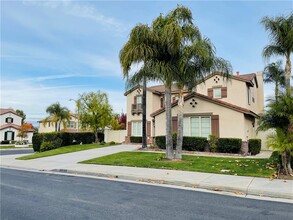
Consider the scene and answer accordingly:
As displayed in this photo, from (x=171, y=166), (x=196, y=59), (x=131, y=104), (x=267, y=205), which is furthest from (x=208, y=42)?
(x=131, y=104)

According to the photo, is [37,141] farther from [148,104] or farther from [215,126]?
[215,126]

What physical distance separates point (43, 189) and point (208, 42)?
11.6 metres

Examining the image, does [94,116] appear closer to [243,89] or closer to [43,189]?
[243,89]

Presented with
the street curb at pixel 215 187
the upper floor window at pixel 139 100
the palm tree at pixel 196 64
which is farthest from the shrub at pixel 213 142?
the upper floor window at pixel 139 100

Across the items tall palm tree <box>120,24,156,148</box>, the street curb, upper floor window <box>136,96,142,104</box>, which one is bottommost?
the street curb

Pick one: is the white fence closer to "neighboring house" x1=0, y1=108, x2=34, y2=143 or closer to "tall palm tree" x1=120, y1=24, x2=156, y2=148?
"tall palm tree" x1=120, y1=24, x2=156, y2=148

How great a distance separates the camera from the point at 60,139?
26109 mm

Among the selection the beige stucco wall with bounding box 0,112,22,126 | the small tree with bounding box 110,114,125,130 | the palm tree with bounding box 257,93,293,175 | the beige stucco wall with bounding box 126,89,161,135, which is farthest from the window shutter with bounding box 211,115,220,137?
the beige stucco wall with bounding box 0,112,22,126

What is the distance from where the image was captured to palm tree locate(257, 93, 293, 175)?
354 inches

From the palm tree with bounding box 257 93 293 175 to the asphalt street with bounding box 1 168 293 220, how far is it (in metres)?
3.68

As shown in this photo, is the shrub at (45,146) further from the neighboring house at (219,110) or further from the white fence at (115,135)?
the neighboring house at (219,110)

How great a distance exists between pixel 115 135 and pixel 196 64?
66.0ft

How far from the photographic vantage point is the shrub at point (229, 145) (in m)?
17.1

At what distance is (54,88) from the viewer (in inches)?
1184
